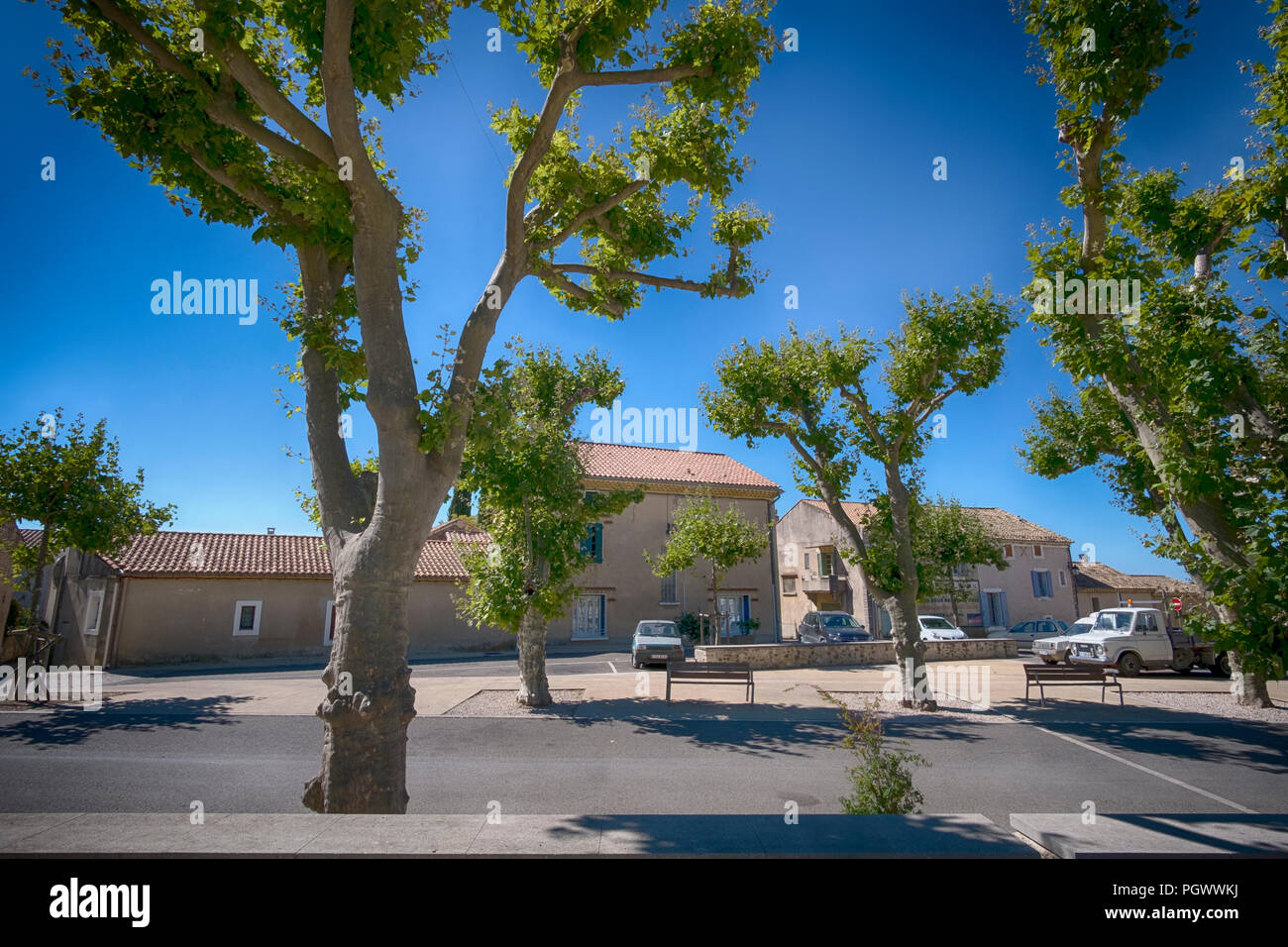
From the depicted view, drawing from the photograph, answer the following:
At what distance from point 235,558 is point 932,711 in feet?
82.5

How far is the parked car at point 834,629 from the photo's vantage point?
25.1 metres

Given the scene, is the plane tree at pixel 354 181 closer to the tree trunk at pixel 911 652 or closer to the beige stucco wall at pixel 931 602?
the tree trunk at pixel 911 652

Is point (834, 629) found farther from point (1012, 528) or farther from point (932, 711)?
point (1012, 528)

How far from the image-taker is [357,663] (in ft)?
14.9

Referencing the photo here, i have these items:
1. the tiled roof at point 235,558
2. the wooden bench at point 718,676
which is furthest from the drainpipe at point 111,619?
the wooden bench at point 718,676

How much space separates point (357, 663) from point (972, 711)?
12.4m

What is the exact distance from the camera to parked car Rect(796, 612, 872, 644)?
25094 millimetres

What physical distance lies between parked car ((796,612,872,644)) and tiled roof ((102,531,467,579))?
15136 mm

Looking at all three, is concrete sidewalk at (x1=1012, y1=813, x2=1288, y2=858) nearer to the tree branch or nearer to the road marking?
the road marking

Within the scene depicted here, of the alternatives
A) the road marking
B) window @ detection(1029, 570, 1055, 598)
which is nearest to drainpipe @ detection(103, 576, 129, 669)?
the road marking

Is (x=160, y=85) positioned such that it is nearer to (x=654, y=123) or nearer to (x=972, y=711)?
(x=654, y=123)

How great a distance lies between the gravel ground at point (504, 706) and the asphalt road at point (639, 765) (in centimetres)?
68

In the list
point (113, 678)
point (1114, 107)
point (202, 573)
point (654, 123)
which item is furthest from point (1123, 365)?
point (202, 573)

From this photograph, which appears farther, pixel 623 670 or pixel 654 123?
pixel 623 670
